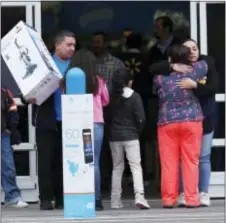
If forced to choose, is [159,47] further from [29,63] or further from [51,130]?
[29,63]

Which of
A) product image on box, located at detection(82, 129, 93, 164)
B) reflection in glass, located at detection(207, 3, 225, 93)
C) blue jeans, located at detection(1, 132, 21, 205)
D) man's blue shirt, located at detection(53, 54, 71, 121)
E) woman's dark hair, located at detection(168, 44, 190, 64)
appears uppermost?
reflection in glass, located at detection(207, 3, 225, 93)

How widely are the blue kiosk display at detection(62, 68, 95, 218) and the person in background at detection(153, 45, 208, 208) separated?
1.30 metres

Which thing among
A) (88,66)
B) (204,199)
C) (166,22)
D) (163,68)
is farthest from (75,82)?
(166,22)

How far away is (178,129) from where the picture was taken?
10.9m

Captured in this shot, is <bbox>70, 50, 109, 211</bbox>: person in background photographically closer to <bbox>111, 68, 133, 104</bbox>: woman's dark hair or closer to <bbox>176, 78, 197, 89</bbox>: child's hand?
<bbox>111, 68, 133, 104</bbox>: woman's dark hair

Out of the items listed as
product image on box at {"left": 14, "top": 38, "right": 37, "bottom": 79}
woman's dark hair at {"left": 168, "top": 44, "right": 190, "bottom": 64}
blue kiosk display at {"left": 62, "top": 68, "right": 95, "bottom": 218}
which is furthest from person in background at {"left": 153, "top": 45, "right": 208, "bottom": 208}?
product image on box at {"left": 14, "top": 38, "right": 37, "bottom": 79}

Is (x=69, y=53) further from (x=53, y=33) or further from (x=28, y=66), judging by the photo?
(x=53, y=33)

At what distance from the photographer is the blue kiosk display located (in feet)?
32.4

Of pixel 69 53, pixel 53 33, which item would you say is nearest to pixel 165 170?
pixel 69 53

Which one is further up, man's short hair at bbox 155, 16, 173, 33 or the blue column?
man's short hair at bbox 155, 16, 173, 33

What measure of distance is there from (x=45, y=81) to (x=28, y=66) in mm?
254

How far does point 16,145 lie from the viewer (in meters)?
11.7

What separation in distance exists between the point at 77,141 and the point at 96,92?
0.91m

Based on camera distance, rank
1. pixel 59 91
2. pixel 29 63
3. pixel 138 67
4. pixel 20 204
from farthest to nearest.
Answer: pixel 138 67 < pixel 20 204 < pixel 59 91 < pixel 29 63
